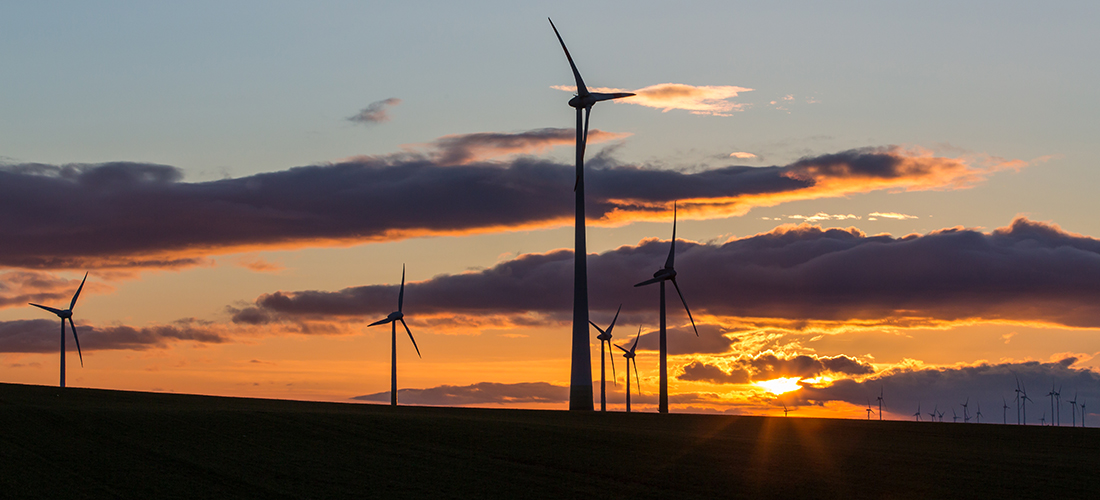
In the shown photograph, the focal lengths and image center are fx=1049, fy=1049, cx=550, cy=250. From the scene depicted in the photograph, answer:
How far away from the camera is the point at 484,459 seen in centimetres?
5631

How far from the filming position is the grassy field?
46562mm

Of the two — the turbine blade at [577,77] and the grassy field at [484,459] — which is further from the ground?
the turbine blade at [577,77]

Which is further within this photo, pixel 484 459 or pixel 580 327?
pixel 580 327

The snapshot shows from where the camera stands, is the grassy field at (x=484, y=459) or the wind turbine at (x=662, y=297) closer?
the grassy field at (x=484, y=459)

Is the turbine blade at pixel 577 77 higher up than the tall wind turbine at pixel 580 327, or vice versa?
the turbine blade at pixel 577 77

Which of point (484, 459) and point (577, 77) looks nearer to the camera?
point (484, 459)

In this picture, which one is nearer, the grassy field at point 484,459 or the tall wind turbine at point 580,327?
the grassy field at point 484,459

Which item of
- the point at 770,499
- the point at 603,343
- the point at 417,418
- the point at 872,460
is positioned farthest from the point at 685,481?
the point at 603,343

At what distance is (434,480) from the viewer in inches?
1928

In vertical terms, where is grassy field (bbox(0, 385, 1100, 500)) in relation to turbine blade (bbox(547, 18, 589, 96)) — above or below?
below

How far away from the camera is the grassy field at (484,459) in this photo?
46562 millimetres

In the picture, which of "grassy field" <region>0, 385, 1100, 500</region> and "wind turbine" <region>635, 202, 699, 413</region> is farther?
"wind turbine" <region>635, 202, 699, 413</region>

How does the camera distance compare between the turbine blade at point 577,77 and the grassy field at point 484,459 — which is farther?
the turbine blade at point 577,77

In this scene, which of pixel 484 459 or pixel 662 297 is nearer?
pixel 484 459
